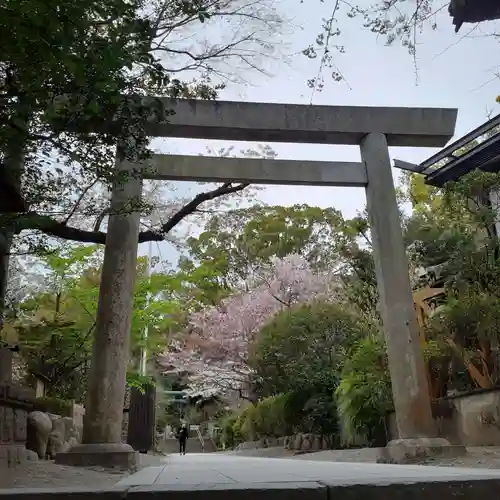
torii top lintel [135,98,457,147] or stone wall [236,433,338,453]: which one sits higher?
torii top lintel [135,98,457,147]

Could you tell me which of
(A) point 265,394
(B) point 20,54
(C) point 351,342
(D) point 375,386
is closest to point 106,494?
(B) point 20,54

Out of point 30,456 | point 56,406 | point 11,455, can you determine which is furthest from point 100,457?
point 56,406

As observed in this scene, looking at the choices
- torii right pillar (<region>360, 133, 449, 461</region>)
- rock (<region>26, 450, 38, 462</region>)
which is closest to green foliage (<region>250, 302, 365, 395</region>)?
torii right pillar (<region>360, 133, 449, 461</region>)

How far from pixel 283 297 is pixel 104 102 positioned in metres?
16.0

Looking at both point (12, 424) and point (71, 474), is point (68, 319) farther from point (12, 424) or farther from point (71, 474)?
point (71, 474)

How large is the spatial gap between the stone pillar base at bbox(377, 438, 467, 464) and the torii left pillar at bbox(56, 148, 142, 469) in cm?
346

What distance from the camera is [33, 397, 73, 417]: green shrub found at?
9.90m

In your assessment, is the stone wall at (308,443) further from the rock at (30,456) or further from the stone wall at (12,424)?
the stone wall at (12,424)

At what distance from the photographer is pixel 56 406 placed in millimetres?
10273

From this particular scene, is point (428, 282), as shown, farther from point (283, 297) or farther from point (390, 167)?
point (283, 297)

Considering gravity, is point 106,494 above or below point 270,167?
below

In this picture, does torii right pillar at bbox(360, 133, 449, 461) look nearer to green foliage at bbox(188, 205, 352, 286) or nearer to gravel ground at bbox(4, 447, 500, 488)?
gravel ground at bbox(4, 447, 500, 488)

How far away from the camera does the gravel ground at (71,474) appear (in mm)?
4711

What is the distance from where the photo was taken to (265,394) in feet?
58.3
